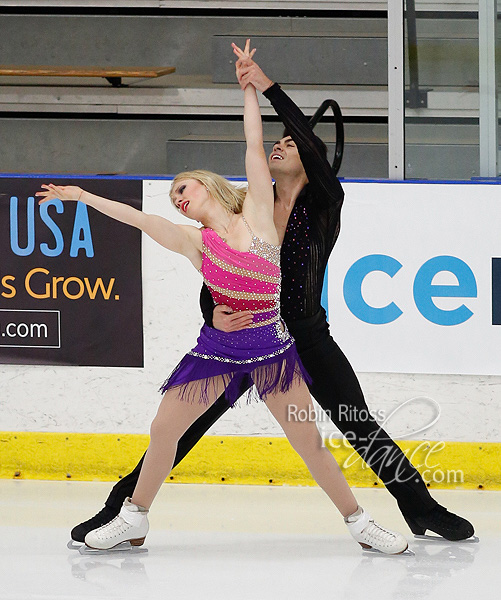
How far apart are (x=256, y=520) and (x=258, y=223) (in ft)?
3.73

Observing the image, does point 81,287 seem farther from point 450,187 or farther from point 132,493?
point 450,187

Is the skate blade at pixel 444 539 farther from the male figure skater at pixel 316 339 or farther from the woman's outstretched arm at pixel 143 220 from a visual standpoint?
the woman's outstretched arm at pixel 143 220

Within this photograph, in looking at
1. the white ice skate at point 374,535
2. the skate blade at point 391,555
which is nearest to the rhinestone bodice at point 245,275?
the white ice skate at point 374,535

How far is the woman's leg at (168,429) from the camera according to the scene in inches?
106

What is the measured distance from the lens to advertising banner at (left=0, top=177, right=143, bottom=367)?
3.63 metres

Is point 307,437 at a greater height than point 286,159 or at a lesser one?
lesser

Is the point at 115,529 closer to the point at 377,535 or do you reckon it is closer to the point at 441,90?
the point at 377,535

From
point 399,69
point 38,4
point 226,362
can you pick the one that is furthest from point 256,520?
point 38,4

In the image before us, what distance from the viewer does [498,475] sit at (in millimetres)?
3557

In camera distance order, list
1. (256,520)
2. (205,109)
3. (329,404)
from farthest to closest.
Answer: (205,109)
(256,520)
(329,404)

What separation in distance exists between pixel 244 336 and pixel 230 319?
0.06 metres

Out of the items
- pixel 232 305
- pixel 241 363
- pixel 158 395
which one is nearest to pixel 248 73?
pixel 232 305

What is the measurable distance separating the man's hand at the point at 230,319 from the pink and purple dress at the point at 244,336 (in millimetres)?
15

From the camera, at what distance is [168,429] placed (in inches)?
106
